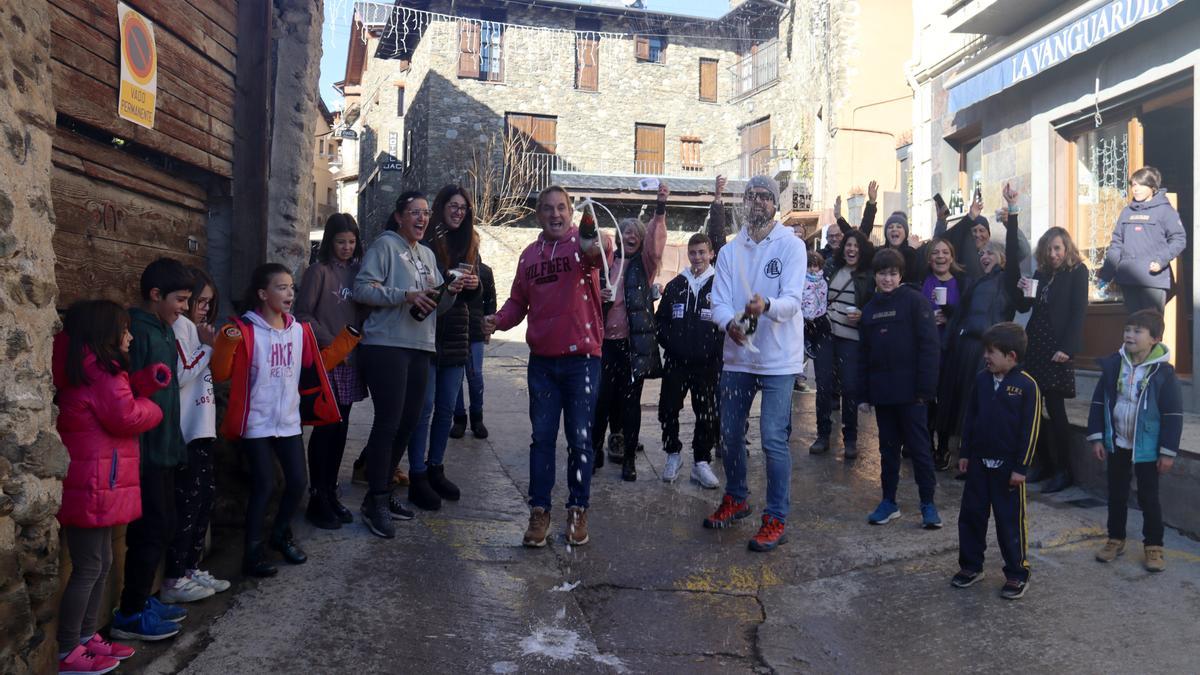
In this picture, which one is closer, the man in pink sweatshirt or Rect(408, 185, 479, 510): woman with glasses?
the man in pink sweatshirt

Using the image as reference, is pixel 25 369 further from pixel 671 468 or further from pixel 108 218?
pixel 671 468

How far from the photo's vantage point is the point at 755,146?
2912 cm

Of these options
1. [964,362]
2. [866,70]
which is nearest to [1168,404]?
[964,362]

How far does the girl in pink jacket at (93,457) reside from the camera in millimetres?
3064

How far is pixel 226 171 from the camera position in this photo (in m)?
5.47

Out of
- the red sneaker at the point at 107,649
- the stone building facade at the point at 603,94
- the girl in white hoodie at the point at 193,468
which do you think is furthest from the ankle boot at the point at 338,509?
Answer: the stone building facade at the point at 603,94

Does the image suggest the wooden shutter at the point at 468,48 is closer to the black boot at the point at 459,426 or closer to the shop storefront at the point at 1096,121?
the shop storefront at the point at 1096,121

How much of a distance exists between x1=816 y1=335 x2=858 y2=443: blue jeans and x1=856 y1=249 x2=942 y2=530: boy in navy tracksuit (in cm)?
112

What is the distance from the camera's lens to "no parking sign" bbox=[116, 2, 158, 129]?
431 centimetres

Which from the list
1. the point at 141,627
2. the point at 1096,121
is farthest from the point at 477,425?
the point at 1096,121

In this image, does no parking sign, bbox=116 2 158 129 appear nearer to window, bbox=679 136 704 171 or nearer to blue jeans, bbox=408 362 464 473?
blue jeans, bbox=408 362 464 473

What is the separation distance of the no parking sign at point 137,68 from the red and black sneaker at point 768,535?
3.72 meters

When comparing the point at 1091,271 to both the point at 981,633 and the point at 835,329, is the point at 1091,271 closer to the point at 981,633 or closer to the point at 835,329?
the point at 835,329

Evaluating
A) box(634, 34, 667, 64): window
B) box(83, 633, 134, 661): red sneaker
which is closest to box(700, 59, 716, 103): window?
box(634, 34, 667, 64): window
